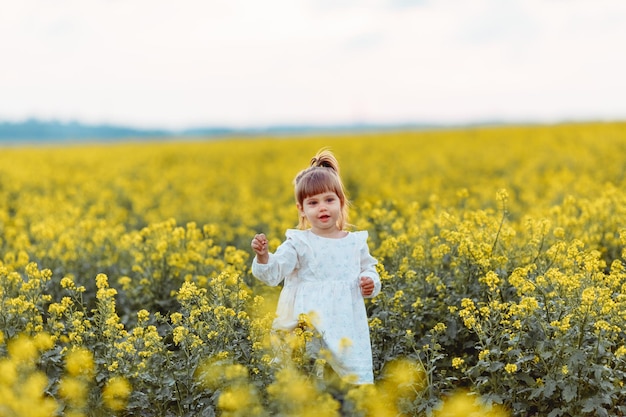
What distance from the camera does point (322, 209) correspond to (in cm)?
441

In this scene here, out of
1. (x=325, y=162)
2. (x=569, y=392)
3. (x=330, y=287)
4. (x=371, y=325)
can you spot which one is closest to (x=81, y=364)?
(x=330, y=287)

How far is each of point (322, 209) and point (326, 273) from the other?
359 millimetres

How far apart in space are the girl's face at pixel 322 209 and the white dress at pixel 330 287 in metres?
0.08

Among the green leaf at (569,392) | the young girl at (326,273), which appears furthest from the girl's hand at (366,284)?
the green leaf at (569,392)

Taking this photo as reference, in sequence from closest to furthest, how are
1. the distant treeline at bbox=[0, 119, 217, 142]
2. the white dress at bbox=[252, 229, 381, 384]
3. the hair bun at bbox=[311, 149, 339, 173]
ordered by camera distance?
1. the white dress at bbox=[252, 229, 381, 384]
2. the hair bun at bbox=[311, 149, 339, 173]
3. the distant treeline at bbox=[0, 119, 217, 142]

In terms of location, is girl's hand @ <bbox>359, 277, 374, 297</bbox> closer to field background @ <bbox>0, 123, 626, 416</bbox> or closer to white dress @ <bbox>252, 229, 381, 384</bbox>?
white dress @ <bbox>252, 229, 381, 384</bbox>

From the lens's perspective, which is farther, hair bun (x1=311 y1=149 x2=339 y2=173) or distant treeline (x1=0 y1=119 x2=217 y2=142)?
distant treeline (x1=0 y1=119 x2=217 y2=142)

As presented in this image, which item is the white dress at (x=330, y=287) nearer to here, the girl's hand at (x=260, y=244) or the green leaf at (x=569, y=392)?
the girl's hand at (x=260, y=244)

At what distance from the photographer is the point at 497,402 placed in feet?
13.5

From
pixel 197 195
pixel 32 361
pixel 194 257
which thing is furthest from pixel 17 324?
pixel 197 195

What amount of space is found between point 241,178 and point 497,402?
13518 mm

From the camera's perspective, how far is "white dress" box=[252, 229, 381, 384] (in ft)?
13.8

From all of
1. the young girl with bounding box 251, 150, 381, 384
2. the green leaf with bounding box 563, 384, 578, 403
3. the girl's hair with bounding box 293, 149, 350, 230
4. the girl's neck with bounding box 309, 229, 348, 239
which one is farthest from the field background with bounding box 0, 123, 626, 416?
the girl's hair with bounding box 293, 149, 350, 230

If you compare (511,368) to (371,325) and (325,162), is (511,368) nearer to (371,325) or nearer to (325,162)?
(371,325)
